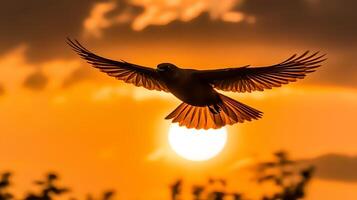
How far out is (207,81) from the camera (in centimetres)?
1900

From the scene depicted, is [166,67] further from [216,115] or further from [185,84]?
[216,115]

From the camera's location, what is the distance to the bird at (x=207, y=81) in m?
18.0

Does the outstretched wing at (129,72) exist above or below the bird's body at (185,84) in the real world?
above

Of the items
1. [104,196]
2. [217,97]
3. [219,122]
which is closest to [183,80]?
[217,97]

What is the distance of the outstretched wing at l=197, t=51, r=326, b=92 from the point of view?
18.9 metres

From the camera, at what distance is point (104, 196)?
2162 centimetres

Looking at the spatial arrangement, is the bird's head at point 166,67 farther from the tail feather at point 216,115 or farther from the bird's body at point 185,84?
the tail feather at point 216,115

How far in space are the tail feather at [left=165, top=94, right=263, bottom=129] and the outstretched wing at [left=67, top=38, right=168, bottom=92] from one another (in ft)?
2.45

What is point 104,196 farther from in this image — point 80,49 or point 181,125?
point 80,49

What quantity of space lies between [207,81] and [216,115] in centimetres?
210

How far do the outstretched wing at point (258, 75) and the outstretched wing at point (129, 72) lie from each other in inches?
55.7

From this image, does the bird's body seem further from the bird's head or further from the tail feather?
the tail feather

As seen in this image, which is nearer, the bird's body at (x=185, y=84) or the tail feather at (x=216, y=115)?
the bird's body at (x=185, y=84)

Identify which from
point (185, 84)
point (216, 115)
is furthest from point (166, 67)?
point (216, 115)
